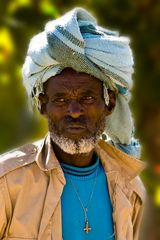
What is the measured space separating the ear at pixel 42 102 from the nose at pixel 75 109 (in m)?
0.21

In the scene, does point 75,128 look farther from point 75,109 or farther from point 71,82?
point 71,82

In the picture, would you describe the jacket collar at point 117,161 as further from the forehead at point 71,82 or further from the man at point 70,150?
the forehead at point 71,82

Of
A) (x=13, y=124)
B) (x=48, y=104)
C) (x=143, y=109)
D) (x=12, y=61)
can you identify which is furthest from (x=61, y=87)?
(x=143, y=109)

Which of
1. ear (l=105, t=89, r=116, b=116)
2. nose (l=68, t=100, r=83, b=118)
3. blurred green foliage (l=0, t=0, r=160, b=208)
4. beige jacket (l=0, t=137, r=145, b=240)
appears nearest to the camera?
beige jacket (l=0, t=137, r=145, b=240)

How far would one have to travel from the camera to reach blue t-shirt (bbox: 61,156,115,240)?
524cm

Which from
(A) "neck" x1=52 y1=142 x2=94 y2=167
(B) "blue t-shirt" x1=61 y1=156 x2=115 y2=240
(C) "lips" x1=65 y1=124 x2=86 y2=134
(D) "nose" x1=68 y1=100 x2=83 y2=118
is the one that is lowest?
(B) "blue t-shirt" x1=61 y1=156 x2=115 y2=240

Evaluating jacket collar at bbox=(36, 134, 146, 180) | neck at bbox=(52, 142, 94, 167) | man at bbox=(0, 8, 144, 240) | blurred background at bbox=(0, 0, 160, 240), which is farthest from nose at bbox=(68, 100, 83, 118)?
blurred background at bbox=(0, 0, 160, 240)

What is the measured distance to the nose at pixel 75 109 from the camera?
17.0 ft

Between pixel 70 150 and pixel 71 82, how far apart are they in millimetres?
344

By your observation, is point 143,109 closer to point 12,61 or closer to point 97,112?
point 12,61

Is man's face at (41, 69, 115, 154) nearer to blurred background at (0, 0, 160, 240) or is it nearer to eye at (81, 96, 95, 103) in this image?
eye at (81, 96, 95, 103)

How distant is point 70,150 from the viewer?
17.3 ft

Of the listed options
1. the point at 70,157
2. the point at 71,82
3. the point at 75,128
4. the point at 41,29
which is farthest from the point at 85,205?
the point at 41,29

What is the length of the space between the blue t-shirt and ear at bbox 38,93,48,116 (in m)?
0.32
